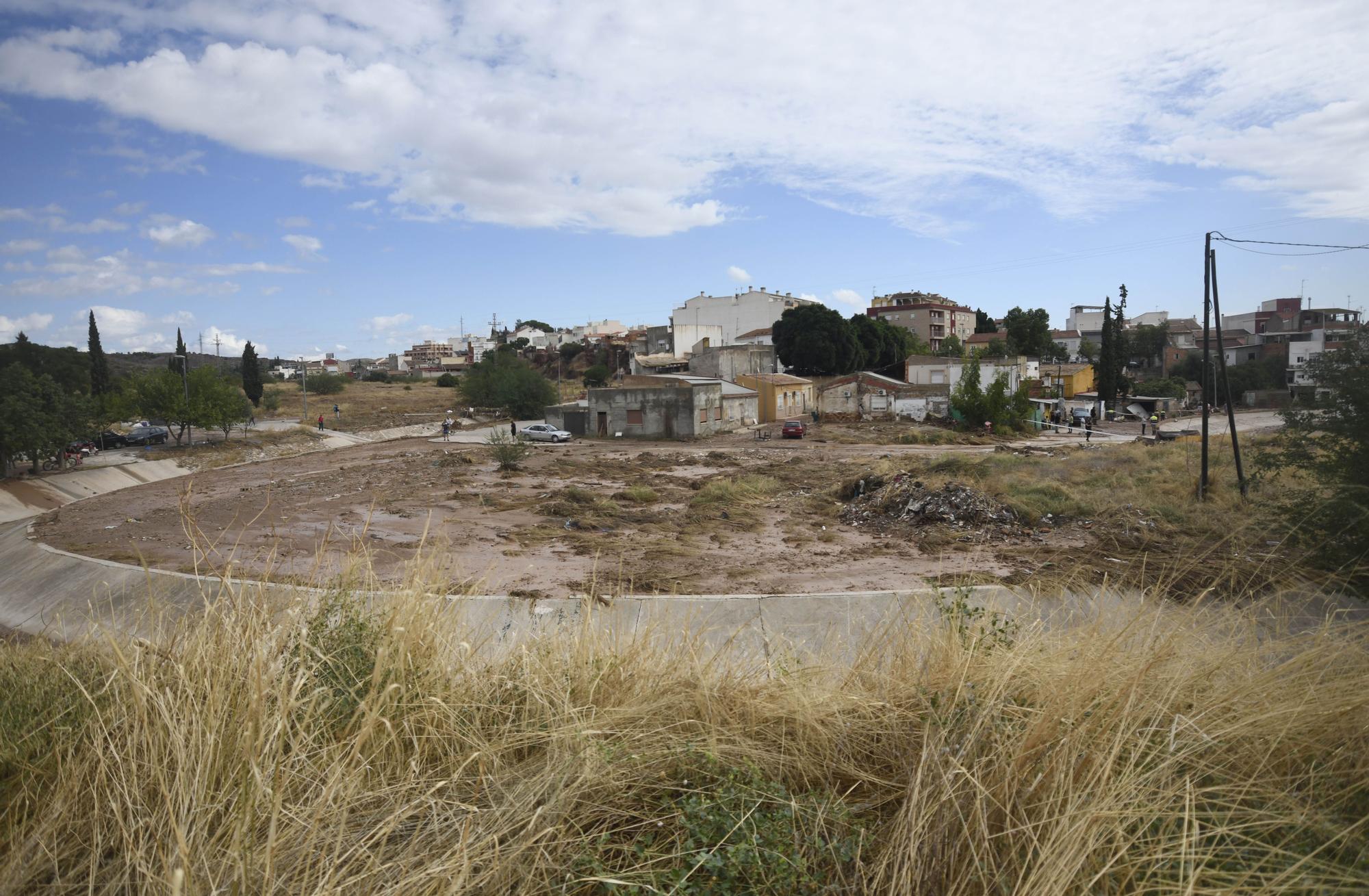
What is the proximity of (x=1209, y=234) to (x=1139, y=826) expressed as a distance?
60.9 feet

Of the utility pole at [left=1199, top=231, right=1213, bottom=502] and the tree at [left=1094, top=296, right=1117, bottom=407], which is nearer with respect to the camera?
the utility pole at [left=1199, top=231, right=1213, bottom=502]

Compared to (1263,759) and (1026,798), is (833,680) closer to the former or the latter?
(1026,798)

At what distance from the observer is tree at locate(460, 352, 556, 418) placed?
63594mm

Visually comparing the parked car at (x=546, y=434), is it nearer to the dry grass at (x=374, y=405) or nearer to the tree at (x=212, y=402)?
the dry grass at (x=374, y=405)

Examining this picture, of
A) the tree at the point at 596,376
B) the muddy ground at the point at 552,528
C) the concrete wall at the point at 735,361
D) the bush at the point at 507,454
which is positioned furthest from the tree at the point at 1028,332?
the bush at the point at 507,454

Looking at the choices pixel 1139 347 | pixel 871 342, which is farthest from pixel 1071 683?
pixel 1139 347

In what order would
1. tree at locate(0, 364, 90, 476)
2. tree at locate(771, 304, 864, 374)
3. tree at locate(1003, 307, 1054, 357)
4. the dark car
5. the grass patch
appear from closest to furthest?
the grass patch → tree at locate(0, 364, 90, 476) → the dark car → tree at locate(771, 304, 864, 374) → tree at locate(1003, 307, 1054, 357)

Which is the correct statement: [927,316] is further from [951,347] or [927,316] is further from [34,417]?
[34,417]

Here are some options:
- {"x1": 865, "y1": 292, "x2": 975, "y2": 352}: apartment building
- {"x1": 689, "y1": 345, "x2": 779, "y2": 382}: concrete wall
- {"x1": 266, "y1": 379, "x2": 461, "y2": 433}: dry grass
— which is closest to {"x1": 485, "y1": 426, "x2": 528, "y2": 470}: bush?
{"x1": 266, "y1": 379, "x2": 461, "y2": 433}: dry grass

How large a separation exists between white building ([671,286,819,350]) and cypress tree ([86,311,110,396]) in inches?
2200

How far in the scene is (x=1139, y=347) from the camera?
90.1 metres

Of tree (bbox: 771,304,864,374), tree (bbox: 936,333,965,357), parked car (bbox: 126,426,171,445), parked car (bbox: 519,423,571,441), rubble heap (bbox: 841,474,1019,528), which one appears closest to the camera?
rubble heap (bbox: 841,474,1019,528)

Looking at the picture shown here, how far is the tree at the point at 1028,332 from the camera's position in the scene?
85312 millimetres

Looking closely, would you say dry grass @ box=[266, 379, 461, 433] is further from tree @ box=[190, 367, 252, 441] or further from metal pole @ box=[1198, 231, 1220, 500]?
metal pole @ box=[1198, 231, 1220, 500]
